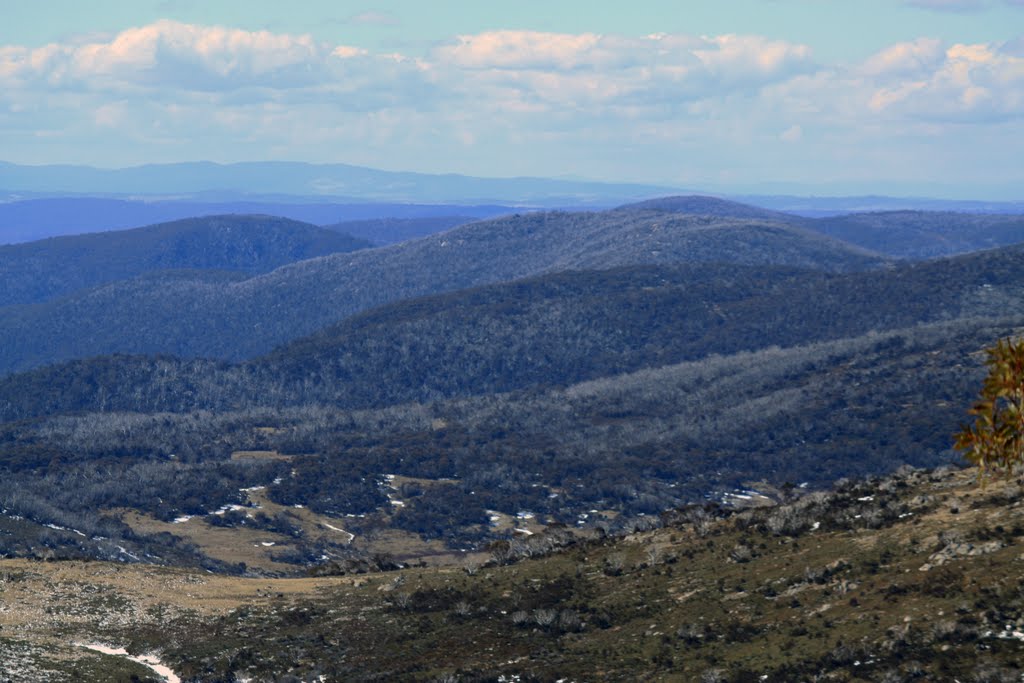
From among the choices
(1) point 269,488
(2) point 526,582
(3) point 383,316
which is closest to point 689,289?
(3) point 383,316

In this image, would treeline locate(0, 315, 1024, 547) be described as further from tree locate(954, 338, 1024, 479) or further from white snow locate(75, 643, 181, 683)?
tree locate(954, 338, 1024, 479)

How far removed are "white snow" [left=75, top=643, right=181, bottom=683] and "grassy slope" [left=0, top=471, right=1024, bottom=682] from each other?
0.32 m

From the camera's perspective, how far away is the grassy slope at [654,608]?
80.9 ft

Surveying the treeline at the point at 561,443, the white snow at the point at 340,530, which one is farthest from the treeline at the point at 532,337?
the white snow at the point at 340,530

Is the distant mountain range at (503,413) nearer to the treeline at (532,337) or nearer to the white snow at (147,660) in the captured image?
the treeline at (532,337)

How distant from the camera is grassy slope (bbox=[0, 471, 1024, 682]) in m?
24.7

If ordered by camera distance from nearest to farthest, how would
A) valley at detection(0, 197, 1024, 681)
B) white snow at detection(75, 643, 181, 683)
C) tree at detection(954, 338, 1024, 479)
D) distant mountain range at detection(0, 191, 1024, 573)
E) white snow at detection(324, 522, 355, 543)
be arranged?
tree at detection(954, 338, 1024, 479)
valley at detection(0, 197, 1024, 681)
white snow at detection(75, 643, 181, 683)
white snow at detection(324, 522, 355, 543)
distant mountain range at detection(0, 191, 1024, 573)

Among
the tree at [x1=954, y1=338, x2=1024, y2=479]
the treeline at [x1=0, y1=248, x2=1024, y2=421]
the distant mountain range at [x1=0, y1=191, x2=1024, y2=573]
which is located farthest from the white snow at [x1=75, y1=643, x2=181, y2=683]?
the treeline at [x1=0, y1=248, x2=1024, y2=421]

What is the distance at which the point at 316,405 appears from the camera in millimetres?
146000

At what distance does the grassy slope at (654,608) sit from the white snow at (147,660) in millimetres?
322

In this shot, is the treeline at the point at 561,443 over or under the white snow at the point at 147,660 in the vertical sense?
under

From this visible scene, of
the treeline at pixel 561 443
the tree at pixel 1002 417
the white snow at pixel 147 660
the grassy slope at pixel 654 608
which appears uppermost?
the tree at pixel 1002 417

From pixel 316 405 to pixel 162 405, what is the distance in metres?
19.0

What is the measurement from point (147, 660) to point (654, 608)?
41.4 feet
